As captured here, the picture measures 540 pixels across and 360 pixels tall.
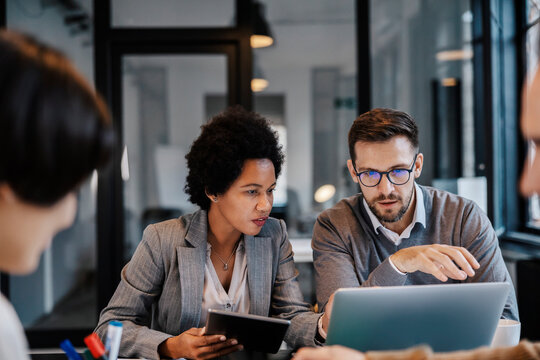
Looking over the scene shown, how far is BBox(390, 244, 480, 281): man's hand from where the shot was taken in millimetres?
1346

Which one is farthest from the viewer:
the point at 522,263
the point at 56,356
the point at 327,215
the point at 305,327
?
the point at 522,263

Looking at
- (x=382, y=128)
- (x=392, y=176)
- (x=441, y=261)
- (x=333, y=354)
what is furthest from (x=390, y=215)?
(x=333, y=354)

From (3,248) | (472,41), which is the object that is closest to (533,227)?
(472,41)

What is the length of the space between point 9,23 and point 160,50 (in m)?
1.11

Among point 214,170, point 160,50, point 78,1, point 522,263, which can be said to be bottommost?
point 522,263

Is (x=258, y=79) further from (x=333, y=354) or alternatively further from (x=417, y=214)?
(x=333, y=354)

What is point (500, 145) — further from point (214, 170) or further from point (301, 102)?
point (214, 170)

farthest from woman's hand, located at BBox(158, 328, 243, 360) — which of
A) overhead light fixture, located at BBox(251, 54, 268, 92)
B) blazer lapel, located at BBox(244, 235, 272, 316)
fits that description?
overhead light fixture, located at BBox(251, 54, 268, 92)

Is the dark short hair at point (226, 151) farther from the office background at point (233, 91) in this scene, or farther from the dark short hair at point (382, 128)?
the office background at point (233, 91)

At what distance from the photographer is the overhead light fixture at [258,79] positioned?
3918mm

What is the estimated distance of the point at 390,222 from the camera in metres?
1.81

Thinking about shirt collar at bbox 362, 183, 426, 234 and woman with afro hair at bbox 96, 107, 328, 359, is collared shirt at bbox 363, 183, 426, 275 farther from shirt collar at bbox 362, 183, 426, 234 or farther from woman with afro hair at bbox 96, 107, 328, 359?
woman with afro hair at bbox 96, 107, 328, 359

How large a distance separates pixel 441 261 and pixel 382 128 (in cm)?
59

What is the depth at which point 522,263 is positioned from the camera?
274 centimetres
